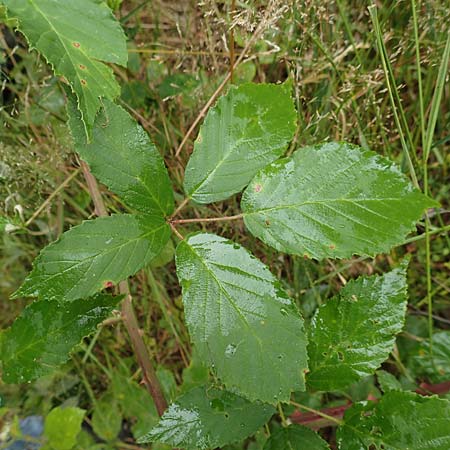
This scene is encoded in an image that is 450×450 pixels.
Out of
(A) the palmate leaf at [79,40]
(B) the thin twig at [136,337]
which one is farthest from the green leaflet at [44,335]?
(A) the palmate leaf at [79,40]

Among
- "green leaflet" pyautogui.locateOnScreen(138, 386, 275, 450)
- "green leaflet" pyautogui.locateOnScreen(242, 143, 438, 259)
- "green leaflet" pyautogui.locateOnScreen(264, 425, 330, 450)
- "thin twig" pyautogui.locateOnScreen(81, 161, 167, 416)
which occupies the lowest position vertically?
"green leaflet" pyautogui.locateOnScreen(264, 425, 330, 450)

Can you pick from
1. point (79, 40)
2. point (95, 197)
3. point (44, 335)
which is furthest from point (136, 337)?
point (79, 40)

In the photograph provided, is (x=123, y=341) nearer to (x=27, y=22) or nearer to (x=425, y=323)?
(x=425, y=323)

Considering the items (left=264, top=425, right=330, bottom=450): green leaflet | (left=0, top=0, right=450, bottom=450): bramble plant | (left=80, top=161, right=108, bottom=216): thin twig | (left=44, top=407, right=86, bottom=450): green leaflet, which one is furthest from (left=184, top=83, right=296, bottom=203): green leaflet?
(left=44, top=407, right=86, bottom=450): green leaflet

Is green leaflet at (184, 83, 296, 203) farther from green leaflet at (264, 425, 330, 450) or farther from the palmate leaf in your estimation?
green leaflet at (264, 425, 330, 450)

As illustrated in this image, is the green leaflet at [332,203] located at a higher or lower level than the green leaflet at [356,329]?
higher

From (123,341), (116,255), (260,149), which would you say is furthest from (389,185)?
(123,341)

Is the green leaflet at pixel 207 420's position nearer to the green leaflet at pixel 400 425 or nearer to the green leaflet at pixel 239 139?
the green leaflet at pixel 400 425

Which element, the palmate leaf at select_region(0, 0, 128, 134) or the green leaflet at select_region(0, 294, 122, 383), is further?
the green leaflet at select_region(0, 294, 122, 383)
